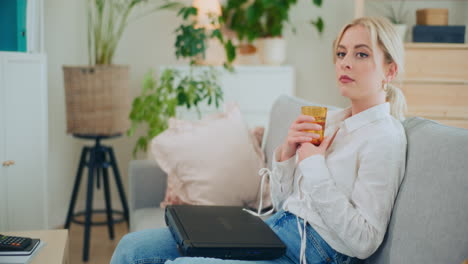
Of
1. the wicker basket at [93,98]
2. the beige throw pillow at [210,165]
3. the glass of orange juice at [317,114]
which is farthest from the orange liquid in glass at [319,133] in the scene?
the wicker basket at [93,98]

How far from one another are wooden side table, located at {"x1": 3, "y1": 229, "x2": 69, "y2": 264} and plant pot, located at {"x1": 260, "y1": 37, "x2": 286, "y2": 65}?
6.68ft

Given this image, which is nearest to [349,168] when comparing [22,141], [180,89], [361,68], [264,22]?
[361,68]

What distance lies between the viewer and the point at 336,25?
3.64 metres

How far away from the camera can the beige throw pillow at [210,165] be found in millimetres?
2143

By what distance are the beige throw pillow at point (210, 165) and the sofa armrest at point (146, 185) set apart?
0.34 ft

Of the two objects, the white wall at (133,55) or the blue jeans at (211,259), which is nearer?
the blue jeans at (211,259)

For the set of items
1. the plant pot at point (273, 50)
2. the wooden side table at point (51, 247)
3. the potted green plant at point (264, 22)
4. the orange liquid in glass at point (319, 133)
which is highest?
the potted green plant at point (264, 22)

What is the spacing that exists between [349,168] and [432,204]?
25 centimetres

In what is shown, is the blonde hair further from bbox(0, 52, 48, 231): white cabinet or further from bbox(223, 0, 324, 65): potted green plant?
bbox(223, 0, 324, 65): potted green plant

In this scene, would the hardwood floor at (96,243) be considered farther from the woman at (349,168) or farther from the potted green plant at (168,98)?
the woman at (349,168)

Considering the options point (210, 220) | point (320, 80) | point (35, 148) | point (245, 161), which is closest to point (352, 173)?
point (210, 220)

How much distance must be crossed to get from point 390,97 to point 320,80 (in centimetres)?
219

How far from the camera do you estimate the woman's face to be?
4.63ft

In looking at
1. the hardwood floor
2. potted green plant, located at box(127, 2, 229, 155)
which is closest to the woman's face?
potted green plant, located at box(127, 2, 229, 155)
